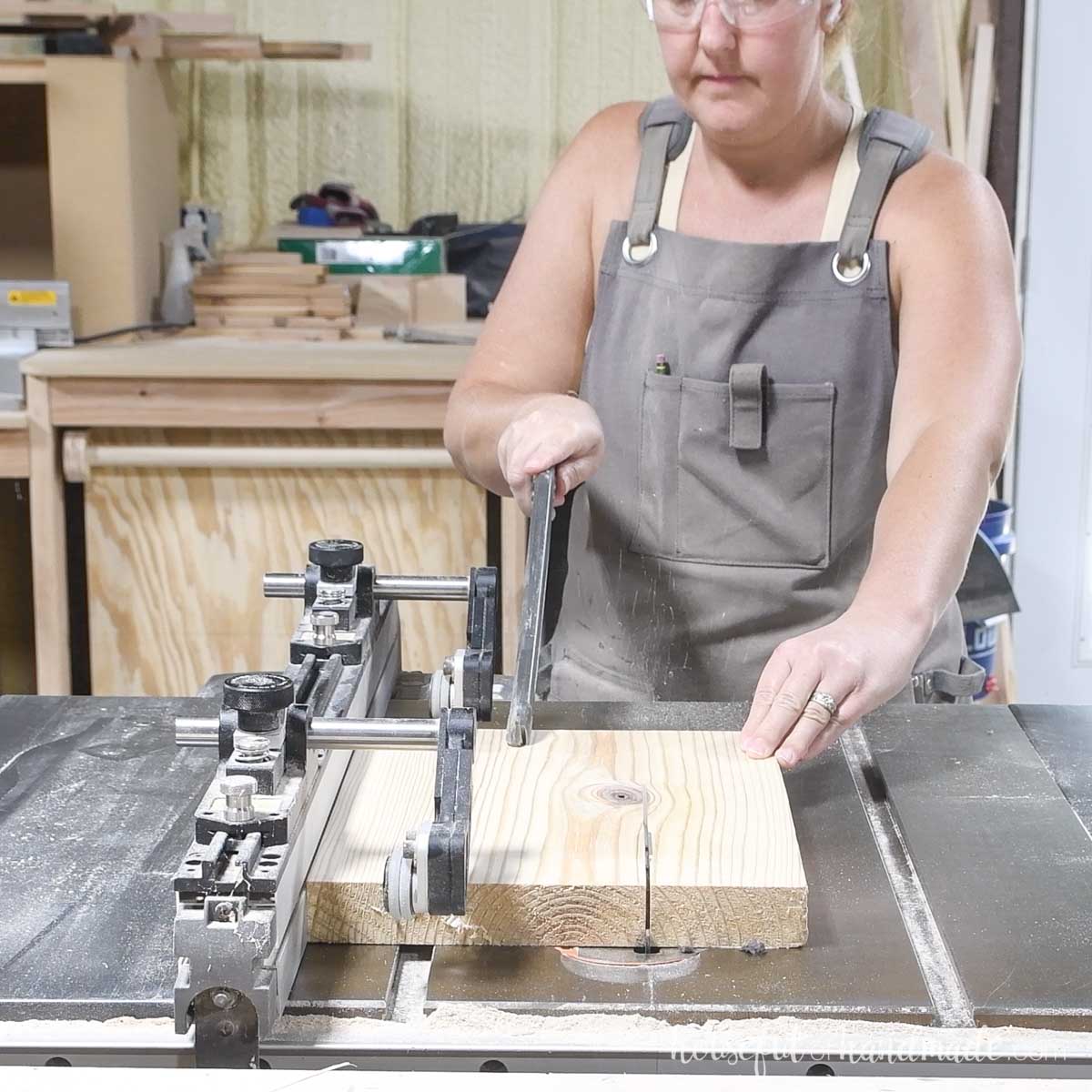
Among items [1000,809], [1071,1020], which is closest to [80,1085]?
[1071,1020]

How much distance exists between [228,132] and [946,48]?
63.8 inches

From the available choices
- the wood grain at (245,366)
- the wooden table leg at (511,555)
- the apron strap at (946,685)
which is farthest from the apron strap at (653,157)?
the wooden table leg at (511,555)

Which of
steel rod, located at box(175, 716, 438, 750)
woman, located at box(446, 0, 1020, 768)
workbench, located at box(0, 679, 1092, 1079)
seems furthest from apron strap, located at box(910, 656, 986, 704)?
steel rod, located at box(175, 716, 438, 750)

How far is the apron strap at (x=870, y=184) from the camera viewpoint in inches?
66.5

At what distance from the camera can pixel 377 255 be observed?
127 inches

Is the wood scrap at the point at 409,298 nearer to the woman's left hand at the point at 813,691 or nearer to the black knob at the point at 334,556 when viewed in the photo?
the black knob at the point at 334,556

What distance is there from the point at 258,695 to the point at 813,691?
46 centimetres

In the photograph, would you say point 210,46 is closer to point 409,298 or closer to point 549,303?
point 409,298

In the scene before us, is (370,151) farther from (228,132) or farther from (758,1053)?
(758,1053)

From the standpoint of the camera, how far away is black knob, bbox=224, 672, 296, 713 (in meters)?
0.95

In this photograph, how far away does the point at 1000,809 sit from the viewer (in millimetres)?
1203

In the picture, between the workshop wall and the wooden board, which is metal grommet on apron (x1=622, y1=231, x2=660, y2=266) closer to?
the wooden board

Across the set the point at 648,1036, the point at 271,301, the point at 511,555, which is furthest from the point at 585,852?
the point at 271,301

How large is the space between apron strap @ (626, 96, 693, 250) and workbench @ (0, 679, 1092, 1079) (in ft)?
2.53
